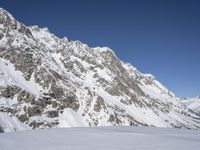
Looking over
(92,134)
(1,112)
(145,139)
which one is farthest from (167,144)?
(1,112)

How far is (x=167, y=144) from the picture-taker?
28.4ft

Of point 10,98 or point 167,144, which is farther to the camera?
point 10,98

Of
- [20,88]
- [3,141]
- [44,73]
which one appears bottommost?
[3,141]

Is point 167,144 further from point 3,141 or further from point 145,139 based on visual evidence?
point 3,141

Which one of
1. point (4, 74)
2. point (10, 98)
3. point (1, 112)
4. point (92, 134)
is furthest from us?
point (4, 74)

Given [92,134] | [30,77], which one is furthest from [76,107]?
[92,134]

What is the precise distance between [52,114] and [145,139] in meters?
153

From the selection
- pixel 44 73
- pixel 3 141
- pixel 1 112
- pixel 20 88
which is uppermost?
pixel 44 73

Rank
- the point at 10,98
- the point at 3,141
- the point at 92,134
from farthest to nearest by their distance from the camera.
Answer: the point at 10,98, the point at 92,134, the point at 3,141

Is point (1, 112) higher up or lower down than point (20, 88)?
lower down

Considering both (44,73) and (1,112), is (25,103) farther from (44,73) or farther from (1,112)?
(44,73)

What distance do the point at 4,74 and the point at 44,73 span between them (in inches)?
993

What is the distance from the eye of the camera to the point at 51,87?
175 meters

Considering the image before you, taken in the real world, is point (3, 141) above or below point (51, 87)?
below
